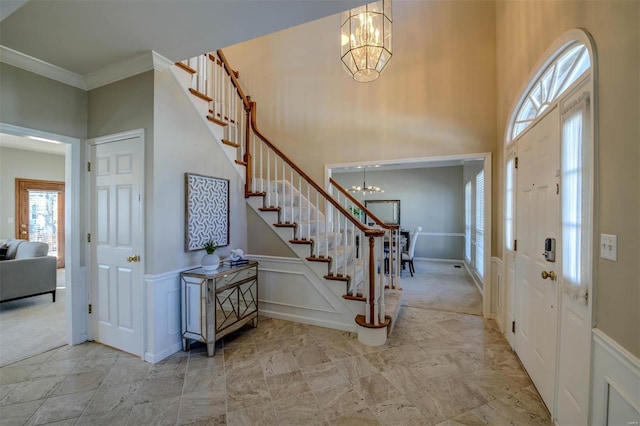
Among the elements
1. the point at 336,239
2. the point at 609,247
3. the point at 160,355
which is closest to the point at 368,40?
the point at 336,239

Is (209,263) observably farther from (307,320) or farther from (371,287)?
(371,287)

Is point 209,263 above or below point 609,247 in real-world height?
below

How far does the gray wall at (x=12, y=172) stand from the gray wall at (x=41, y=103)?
5.06 m

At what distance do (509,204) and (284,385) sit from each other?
115 inches

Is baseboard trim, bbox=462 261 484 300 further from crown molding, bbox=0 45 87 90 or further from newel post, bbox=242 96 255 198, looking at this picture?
crown molding, bbox=0 45 87 90

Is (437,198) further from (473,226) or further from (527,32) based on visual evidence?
(527,32)

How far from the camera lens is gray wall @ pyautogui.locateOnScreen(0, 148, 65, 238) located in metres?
5.73

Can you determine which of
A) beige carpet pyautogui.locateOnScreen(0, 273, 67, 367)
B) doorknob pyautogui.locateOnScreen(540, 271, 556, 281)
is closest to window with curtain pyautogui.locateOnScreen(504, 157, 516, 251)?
doorknob pyautogui.locateOnScreen(540, 271, 556, 281)

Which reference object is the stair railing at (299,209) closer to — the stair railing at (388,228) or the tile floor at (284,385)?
the stair railing at (388,228)

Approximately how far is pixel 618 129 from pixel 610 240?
20.1 inches

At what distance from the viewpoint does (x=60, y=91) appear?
2703 mm

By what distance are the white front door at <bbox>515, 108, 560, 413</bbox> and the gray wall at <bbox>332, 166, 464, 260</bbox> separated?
518cm

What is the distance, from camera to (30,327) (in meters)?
3.24

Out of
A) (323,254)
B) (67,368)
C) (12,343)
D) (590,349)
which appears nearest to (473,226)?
(323,254)
